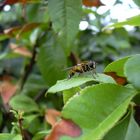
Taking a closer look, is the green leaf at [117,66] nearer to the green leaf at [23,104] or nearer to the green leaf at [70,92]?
the green leaf at [70,92]

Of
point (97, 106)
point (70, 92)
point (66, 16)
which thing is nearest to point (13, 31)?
point (66, 16)

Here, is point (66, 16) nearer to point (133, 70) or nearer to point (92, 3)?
point (92, 3)

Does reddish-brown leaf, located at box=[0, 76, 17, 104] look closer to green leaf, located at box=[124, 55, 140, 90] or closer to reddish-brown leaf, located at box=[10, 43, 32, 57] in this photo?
reddish-brown leaf, located at box=[10, 43, 32, 57]

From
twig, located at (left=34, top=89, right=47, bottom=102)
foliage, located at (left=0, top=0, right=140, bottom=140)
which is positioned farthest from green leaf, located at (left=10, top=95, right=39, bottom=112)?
twig, located at (left=34, top=89, right=47, bottom=102)

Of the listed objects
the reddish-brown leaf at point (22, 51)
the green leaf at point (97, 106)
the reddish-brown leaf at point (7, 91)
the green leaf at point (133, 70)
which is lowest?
the reddish-brown leaf at point (7, 91)

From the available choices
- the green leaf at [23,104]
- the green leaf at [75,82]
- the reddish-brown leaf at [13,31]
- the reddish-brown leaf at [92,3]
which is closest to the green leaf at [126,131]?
the green leaf at [75,82]

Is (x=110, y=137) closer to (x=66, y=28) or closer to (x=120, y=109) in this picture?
(x=120, y=109)

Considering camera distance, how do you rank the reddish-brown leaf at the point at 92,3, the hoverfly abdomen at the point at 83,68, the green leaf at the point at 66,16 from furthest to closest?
the reddish-brown leaf at the point at 92,3 < the green leaf at the point at 66,16 < the hoverfly abdomen at the point at 83,68

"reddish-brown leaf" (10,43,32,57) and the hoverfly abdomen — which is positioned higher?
the hoverfly abdomen
